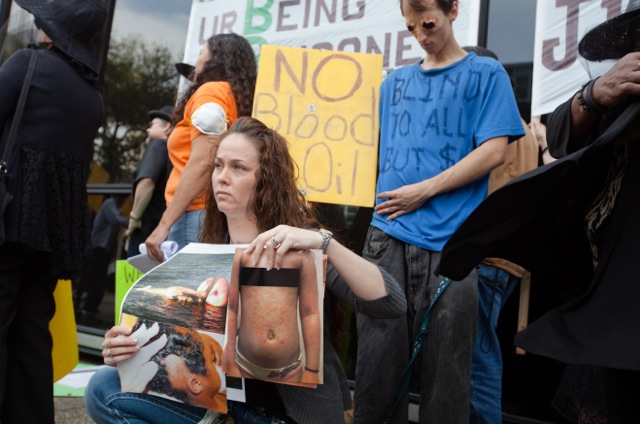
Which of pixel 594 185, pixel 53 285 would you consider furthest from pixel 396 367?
pixel 53 285

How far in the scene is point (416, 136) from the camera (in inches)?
95.2

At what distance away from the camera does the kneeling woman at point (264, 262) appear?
5.62 ft

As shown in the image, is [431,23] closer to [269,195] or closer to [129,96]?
[269,195]

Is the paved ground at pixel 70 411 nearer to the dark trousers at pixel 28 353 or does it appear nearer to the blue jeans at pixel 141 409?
the dark trousers at pixel 28 353

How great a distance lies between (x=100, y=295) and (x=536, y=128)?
3294 mm

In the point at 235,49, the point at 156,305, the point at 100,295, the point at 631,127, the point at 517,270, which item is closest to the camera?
the point at 631,127

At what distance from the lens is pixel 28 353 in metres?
2.66

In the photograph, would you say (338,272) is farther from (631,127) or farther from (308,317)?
(631,127)

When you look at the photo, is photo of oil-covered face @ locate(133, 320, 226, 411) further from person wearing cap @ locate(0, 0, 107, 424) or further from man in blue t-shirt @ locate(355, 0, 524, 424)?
person wearing cap @ locate(0, 0, 107, 424)

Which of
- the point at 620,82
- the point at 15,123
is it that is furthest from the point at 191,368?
the point at 15,123

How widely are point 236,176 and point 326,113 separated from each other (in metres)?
1.01

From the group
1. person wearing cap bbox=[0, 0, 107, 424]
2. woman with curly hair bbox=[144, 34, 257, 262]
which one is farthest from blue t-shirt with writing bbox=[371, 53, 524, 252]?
person wearing cap bbox=[0, 0, 107, 424]

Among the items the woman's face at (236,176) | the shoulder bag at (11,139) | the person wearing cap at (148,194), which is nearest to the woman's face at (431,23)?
the woman's face at (236,176)

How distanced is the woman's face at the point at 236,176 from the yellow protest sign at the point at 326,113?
0.79 metres
